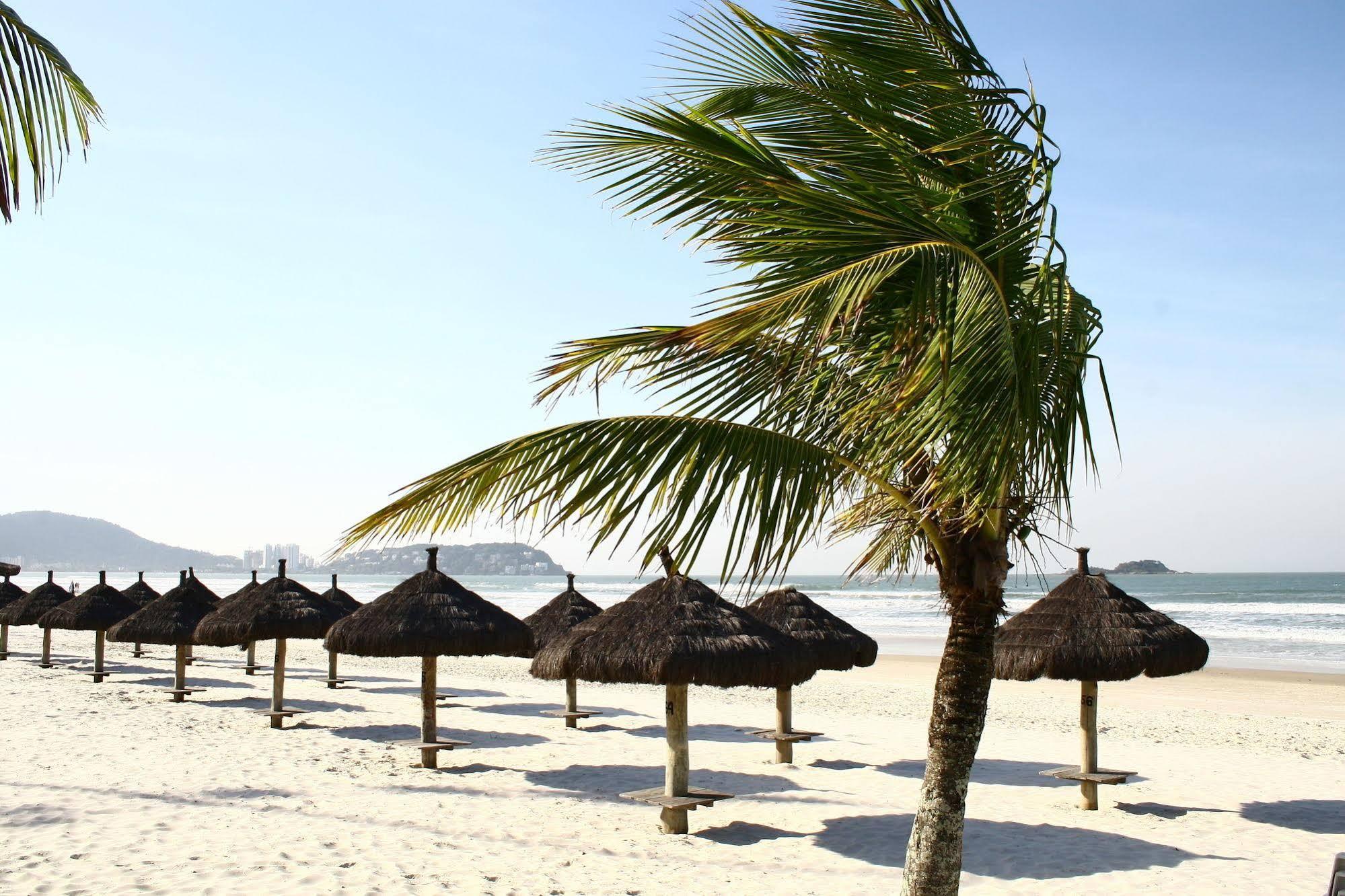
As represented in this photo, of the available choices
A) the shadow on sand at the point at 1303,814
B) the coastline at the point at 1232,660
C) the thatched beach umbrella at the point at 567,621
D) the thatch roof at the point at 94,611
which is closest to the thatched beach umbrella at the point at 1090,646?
the shadow on sand at the point at 1303,814

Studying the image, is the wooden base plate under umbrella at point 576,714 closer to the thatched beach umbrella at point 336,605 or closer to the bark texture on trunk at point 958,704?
the thatched beach umbrella at point 336,605

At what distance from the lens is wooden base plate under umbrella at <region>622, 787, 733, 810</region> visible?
24.8ft

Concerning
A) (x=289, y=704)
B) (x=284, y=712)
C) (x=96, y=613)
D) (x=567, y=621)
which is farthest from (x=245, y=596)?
(x=96, y=613)

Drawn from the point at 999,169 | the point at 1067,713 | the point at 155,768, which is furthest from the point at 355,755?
the point at 1067,713

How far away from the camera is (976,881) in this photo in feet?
22.1

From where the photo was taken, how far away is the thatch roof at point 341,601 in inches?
577

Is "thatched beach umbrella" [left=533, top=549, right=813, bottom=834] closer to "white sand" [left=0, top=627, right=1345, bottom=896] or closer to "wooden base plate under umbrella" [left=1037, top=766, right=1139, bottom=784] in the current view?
"white sand" [left=0, top=627, right=1345, bottom=896]

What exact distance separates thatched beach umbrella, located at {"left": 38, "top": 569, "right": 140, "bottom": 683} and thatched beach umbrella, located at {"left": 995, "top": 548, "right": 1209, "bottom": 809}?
14.1m

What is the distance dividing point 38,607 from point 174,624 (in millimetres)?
5752

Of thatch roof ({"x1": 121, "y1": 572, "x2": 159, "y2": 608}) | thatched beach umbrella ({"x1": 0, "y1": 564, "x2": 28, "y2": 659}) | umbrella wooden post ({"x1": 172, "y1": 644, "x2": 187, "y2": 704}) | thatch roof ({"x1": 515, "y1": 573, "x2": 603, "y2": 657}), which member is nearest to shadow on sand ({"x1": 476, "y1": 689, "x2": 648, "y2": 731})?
thatch roof ({"x1": 515, "y1": 573, "x2": 603, "y2": 657})

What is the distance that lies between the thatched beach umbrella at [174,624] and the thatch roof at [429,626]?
16.0 ft

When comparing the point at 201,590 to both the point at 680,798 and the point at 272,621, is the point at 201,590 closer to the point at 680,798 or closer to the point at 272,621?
the point at 272,621

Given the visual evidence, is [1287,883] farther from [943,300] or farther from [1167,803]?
[943,300]

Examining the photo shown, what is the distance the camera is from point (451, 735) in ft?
40.6
